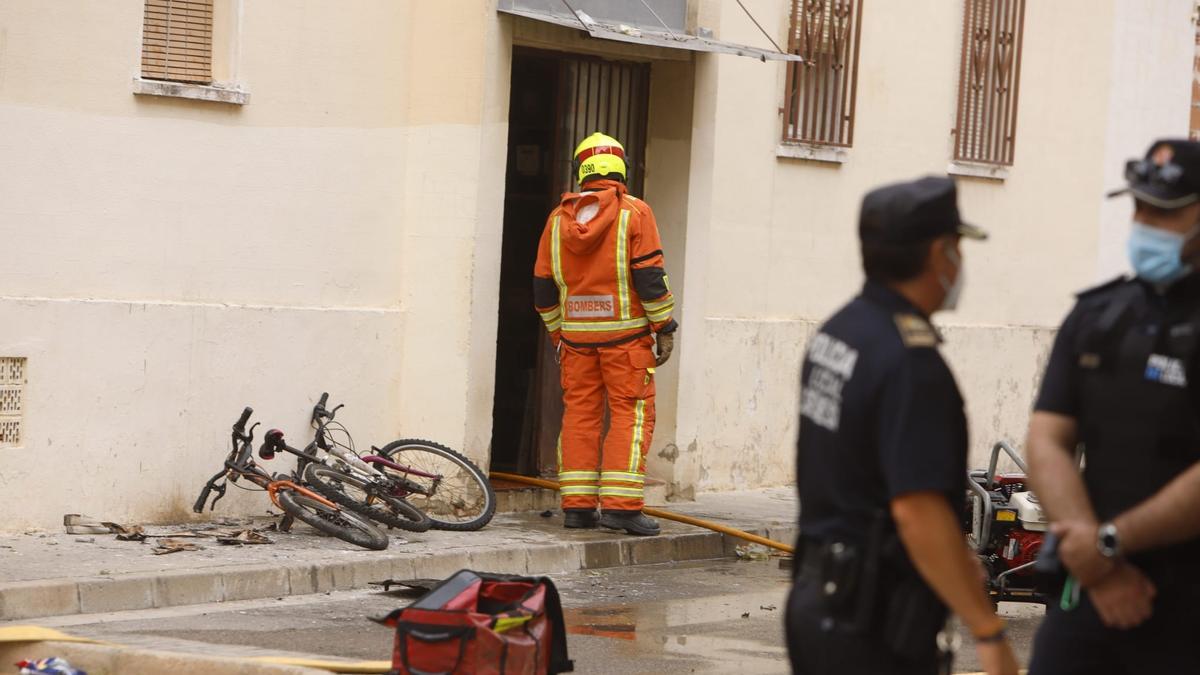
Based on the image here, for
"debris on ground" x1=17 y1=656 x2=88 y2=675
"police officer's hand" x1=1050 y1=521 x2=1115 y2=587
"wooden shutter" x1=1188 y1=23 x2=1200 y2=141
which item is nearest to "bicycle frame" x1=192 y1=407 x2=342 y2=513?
"debris on ground" x1=17 y1=656 x2=88 y2=675

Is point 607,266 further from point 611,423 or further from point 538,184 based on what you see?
point 538,184

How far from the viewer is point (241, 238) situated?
11281mm

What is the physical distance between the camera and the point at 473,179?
39.0 feet

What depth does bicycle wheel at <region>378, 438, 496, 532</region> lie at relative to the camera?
11586mm

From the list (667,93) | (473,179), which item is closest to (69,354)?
(473,179)

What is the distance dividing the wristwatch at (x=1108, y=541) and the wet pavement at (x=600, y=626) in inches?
151

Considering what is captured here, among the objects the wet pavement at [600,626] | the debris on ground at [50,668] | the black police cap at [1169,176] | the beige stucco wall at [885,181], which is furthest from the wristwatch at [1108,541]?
the beige stucco wall at [885,181]

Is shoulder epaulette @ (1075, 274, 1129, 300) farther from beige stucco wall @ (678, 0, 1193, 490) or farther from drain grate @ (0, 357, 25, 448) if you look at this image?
beige stucco wall @ (678, 0, 1193, 490)

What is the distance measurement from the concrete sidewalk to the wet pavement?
105 mm

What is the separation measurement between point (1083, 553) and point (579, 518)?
295 inches

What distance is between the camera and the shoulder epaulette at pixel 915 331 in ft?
13.0

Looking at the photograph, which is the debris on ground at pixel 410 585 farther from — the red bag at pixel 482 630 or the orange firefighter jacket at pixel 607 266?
the red bag at pixel 482 630

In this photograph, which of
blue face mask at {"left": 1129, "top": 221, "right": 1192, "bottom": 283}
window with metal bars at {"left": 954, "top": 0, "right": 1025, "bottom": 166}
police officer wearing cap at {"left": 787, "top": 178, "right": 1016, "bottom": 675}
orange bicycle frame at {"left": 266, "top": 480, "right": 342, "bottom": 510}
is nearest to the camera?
police officer wearing cap at {"left": 787, "top": 178, "right": 1016, "bottom": 675}

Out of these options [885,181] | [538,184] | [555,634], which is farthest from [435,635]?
[885,181]
